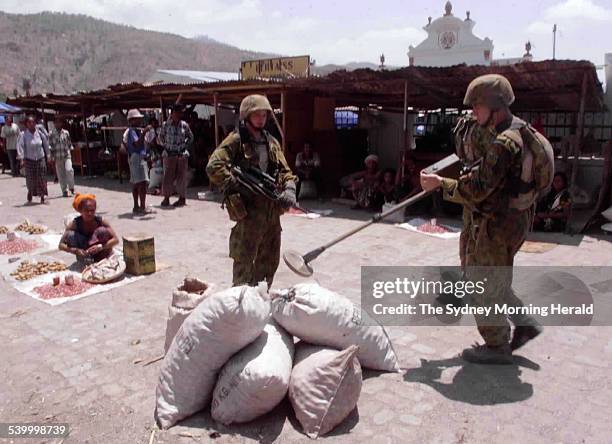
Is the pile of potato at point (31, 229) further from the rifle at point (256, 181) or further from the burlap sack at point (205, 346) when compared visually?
the burlap sack at point (205, 346)

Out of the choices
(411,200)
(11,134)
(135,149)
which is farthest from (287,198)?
(11,134)

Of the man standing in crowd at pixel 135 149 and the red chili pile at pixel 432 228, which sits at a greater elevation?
the man standing in crowd at pixel 135 149

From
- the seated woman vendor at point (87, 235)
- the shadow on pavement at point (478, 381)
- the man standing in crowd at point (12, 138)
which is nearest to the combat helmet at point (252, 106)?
the shadow on pavement at point (478, 381)

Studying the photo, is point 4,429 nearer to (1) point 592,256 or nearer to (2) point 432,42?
(1) point 592,256

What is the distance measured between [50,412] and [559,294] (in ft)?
14.2

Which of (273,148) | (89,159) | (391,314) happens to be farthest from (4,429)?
(89,159)

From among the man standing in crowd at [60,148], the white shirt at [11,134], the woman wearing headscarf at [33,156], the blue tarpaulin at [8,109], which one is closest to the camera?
the woman wearing headscarf at [33,156]

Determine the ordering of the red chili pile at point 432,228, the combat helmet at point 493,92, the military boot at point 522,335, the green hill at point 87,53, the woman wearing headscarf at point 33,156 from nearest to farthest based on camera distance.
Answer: the combat helmet at point 493,92 < the military boot at point 522,335 < the red chili pile at point 432,228 < the woman wearing headscarf at point 33,156 < the green hill at point 87,53

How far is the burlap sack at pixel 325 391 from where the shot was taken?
251cm

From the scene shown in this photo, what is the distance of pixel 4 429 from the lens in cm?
266

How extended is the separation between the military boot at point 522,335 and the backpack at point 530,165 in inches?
44.7

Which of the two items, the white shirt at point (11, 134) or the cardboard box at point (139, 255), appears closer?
the cardboard box at point (139, 255)

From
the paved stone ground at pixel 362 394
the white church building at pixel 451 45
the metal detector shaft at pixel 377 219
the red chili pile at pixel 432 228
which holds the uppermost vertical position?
the white church building at pixel 451 45

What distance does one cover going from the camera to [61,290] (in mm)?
4770
